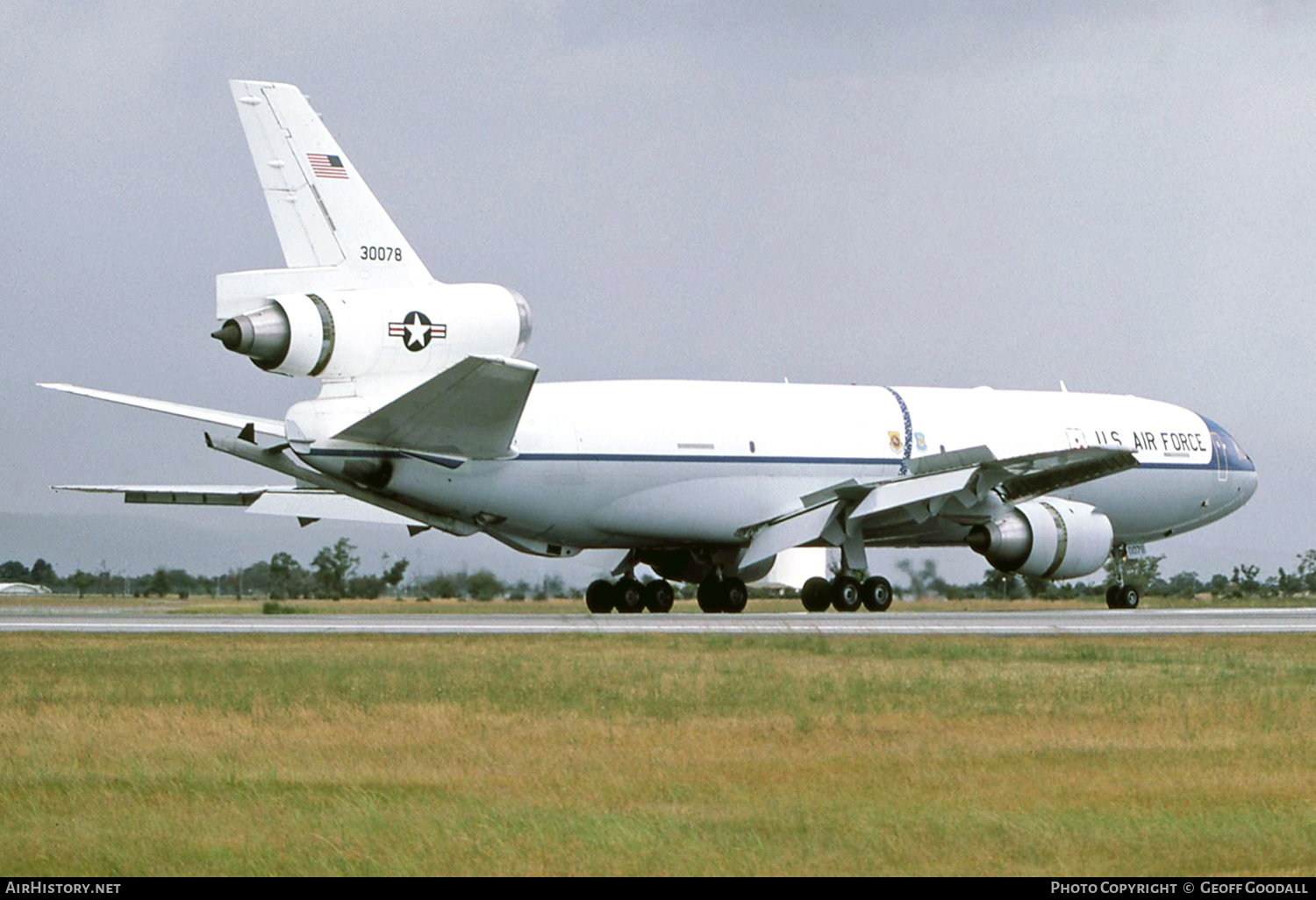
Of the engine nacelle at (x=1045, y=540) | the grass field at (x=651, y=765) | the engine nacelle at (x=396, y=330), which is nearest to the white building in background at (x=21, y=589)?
the engine nacelle at (x=1045, y=540)

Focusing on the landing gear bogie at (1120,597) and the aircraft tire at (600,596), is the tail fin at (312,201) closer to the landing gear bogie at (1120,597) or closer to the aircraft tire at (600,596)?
the aircraft tire at (600,596)

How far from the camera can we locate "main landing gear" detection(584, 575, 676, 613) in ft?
122

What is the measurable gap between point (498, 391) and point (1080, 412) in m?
18.0

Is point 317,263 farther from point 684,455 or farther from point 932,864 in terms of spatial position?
point 932,864

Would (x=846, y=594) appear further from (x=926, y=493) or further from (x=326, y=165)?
(x=326, y=165)

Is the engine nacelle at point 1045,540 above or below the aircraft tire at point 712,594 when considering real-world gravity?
above

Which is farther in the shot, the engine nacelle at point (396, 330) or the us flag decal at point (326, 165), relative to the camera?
the us flag decal at point (326, 165)

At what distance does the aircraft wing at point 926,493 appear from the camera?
115ft

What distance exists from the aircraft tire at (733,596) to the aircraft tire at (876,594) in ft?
7.99

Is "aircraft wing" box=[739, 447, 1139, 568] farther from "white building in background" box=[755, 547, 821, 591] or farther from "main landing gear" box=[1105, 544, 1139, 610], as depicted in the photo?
"main landing gear" box=[1105, 544, 1139, 610]

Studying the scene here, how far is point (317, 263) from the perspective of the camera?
92.1ft

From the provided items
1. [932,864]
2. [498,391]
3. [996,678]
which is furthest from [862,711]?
[498,391]

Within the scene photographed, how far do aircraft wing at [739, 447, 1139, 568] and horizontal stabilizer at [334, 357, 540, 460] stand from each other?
7.04 m

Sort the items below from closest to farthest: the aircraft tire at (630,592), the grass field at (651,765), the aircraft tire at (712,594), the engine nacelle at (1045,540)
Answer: the grass field at (651,765)
the engine nacelle at (1045,540)
the aircraft tire at (712,594)
the aircraft tire at (630,592)
